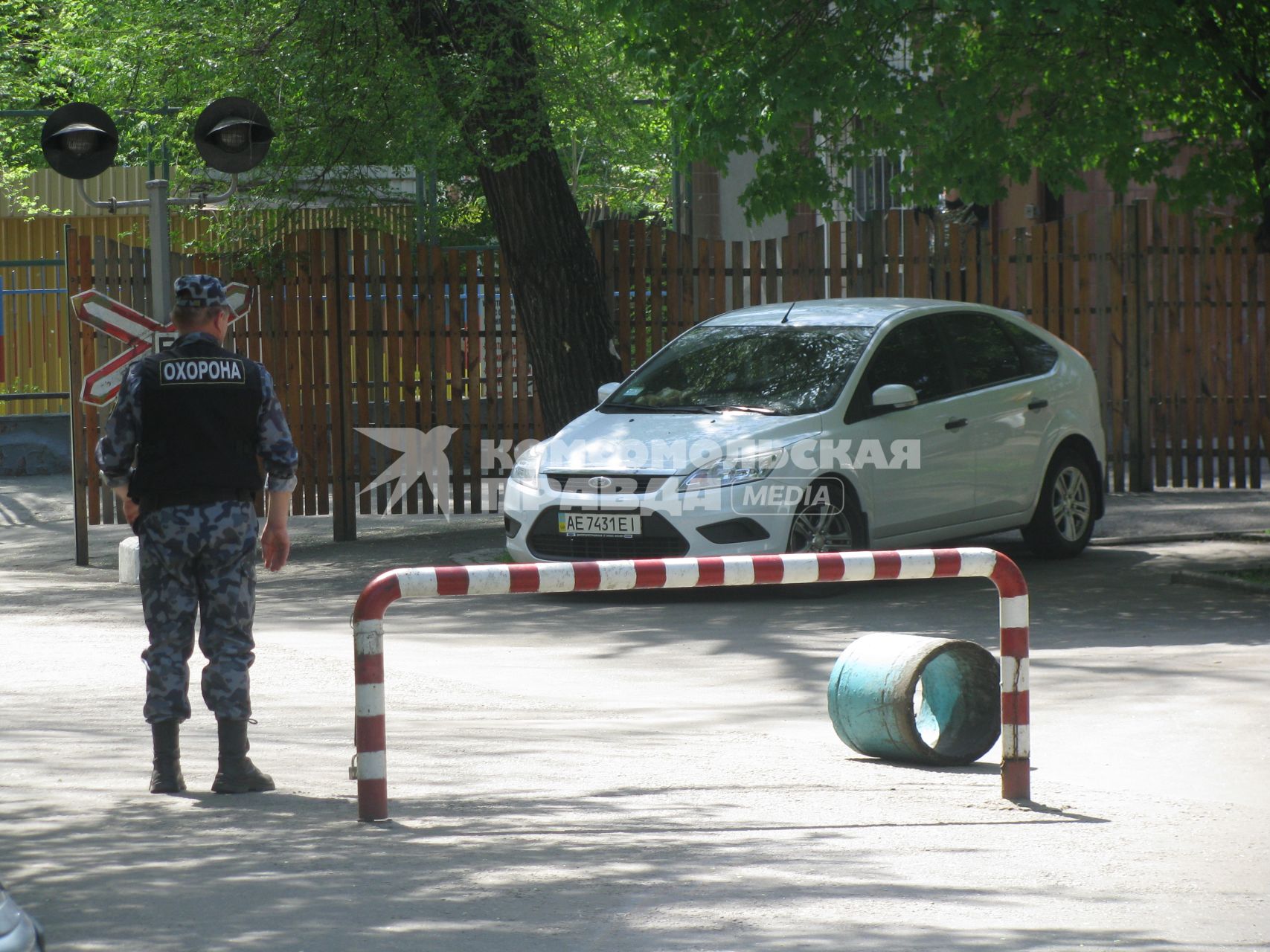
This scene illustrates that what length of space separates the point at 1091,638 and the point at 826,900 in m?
4.93

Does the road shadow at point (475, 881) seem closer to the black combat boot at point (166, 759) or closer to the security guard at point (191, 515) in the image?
the black combat boot at point (166, 759)

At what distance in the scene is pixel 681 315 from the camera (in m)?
15.1

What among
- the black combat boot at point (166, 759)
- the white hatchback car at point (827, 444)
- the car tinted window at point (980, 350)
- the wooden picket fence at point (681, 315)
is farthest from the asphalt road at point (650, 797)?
the wooden picket fence at point (681, 315)

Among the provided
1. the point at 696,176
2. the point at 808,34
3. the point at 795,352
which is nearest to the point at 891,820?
the point at 795,352

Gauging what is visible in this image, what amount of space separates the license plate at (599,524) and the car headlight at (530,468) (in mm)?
390

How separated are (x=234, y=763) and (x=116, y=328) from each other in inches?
275

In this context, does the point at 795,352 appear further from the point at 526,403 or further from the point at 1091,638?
the point at 526,403

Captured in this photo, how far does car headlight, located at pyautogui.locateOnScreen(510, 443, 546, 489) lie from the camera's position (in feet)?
36.0

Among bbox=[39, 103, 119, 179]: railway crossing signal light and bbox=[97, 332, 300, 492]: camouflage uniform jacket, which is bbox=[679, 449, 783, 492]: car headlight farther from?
bbox=[39, 103, 119, 179]: railway crossing signal light

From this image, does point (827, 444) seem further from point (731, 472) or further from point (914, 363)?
point (914, 363)

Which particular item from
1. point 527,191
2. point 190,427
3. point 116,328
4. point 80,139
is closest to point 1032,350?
point 527,191

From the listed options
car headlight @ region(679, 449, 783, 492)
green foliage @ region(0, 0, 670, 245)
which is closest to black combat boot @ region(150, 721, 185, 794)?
car headlight @ region(679, 449, 783, 492)

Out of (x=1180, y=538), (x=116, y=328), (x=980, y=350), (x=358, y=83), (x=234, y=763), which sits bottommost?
(x=234, y=763)

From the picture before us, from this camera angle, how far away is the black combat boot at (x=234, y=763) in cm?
611
